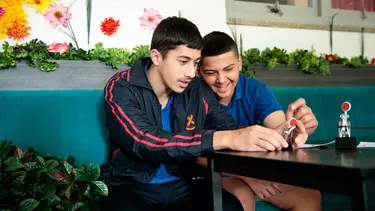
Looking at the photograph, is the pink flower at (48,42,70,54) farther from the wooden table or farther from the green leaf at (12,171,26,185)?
the wooden table

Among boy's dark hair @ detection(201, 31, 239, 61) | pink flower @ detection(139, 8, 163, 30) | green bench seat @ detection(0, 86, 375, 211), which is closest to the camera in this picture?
green bench seat @ detection(0, 86, 375, 211)

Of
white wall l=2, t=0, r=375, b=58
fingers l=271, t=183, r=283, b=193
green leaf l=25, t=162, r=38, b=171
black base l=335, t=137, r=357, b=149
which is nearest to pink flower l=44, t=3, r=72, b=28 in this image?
white wall l=2, t=0, r=375, b=58

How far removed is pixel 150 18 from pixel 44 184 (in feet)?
4.86

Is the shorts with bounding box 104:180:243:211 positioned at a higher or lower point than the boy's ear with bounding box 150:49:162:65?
lower

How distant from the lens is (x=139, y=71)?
176 cm

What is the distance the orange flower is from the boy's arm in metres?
0.92

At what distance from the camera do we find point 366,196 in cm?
83

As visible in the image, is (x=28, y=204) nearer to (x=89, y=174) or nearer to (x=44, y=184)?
(x=44, y=184)

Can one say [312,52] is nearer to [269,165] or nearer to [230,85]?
[230,85]

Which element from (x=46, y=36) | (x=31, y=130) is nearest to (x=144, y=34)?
(x=46, y=36)

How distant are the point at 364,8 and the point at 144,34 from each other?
7.63ft

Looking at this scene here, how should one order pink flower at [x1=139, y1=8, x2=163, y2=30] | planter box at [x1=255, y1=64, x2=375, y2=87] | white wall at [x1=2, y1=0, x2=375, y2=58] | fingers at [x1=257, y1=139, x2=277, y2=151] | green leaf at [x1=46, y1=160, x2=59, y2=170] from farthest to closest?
planter box at [x1=255, y1=64, x2=375, y2=87] → pink flower at [x1=139, y1=8, x2=163, y2=30] → white wall at [x1=2, y1=0, x2=375, y2=58] → green leaf at [x1=46, y1=160, x2=59, y2=170] → fingers at [x1=257, y1=139, x2=277, y2=151]

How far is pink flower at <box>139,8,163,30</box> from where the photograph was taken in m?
2.75

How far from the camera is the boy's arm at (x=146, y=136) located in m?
1.38
